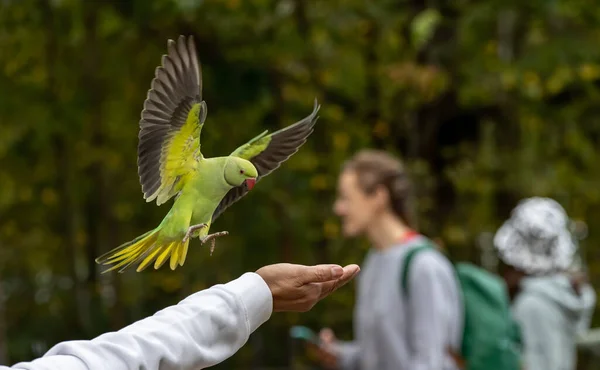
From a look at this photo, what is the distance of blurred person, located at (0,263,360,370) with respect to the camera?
1.46m

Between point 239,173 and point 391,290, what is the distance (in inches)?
121

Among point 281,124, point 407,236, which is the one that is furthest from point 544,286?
point 281,124

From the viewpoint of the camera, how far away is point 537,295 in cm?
533

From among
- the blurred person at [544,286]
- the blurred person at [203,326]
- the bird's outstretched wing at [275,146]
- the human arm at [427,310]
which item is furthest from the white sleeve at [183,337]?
the blurred person at [544,286]

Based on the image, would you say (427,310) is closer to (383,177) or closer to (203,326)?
(383,177)

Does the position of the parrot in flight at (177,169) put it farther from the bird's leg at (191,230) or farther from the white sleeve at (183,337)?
the white sleeve at (183,337)

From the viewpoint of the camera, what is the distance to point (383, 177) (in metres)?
4.43

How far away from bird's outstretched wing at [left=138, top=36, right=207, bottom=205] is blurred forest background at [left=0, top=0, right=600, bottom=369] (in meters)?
1.45

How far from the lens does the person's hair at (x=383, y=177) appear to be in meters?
4.40

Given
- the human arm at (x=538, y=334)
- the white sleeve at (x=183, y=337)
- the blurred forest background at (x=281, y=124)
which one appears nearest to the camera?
the white sleeve at (x=183, y=337)

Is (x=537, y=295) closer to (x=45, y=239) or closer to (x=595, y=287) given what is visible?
(x=45, y=239)

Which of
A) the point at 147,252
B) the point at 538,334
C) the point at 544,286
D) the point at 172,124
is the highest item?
the point at 172,124

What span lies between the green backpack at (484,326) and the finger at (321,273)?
317 centimetres

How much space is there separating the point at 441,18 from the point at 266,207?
2166mm
